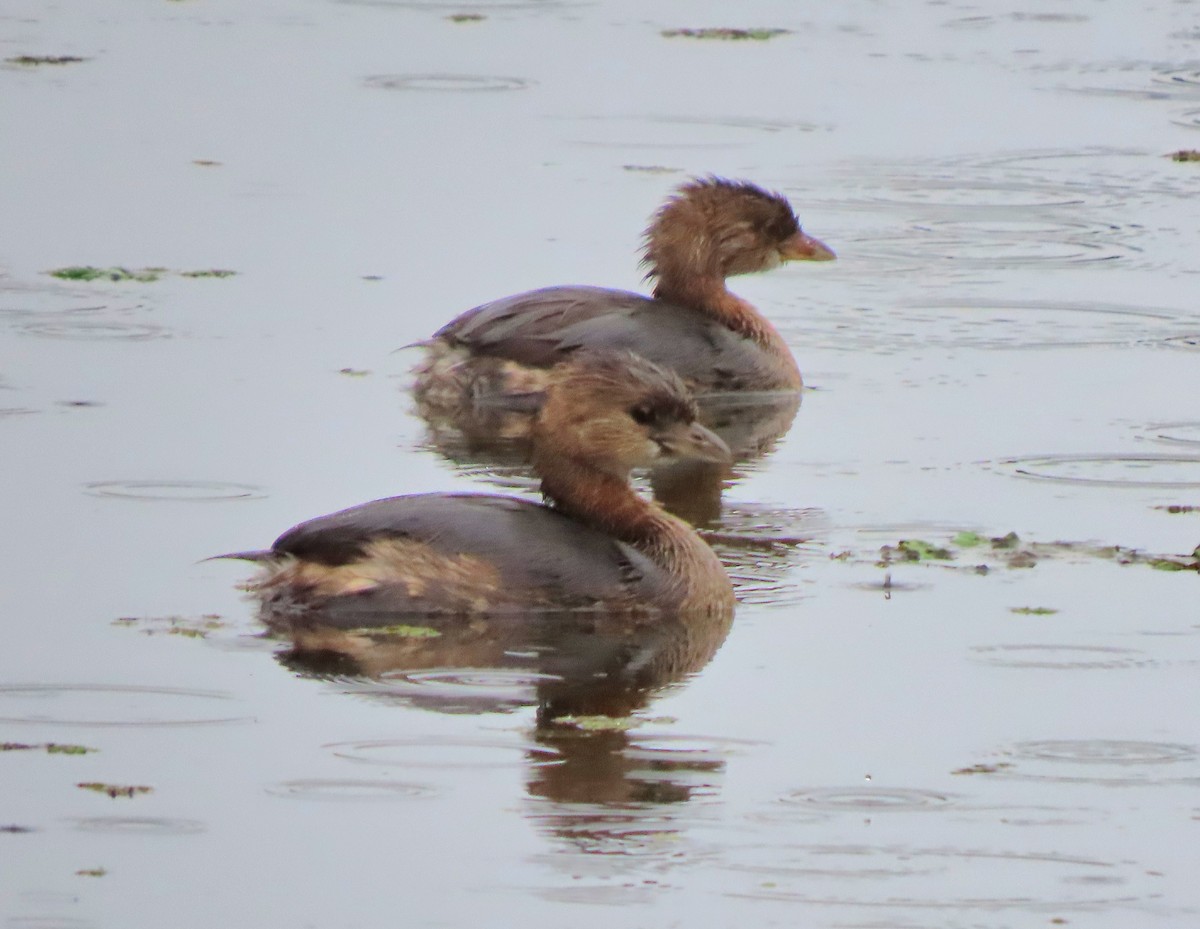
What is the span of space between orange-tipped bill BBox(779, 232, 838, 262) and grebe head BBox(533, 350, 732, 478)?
491cm

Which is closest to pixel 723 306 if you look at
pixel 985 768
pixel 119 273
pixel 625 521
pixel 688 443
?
pixel 119 273

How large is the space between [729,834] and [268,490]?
4.11 metres

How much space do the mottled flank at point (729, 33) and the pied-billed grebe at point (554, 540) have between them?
1381 cm

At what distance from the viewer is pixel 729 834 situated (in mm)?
7230

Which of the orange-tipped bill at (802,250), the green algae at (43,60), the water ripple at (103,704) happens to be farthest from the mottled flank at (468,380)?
the green algae at (43,60)

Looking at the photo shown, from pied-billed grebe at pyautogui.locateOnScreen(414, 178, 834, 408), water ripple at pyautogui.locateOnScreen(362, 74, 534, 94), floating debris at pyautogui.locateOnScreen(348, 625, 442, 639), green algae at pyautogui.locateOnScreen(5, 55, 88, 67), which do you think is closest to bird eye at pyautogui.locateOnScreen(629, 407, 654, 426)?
floating debris at pyautogui.locateOnScreen(348, 625, 442, 639)

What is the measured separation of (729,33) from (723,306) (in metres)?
9.75

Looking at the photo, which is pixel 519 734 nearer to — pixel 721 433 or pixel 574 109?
pixel 721 433

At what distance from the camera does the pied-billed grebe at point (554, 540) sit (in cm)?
905

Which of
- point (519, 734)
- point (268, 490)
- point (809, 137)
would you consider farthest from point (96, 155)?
point (519, 734)

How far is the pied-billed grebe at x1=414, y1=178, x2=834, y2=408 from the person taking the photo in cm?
1328

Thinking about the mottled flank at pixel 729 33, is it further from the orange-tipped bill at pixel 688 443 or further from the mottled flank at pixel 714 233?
the orange-tipped bill at pixel 688 443

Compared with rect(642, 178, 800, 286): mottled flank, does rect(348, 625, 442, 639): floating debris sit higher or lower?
lower

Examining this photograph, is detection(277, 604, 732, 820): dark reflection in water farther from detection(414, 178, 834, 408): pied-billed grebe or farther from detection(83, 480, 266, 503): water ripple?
detection(414, 178, 834, 408): pied-billed grebe
